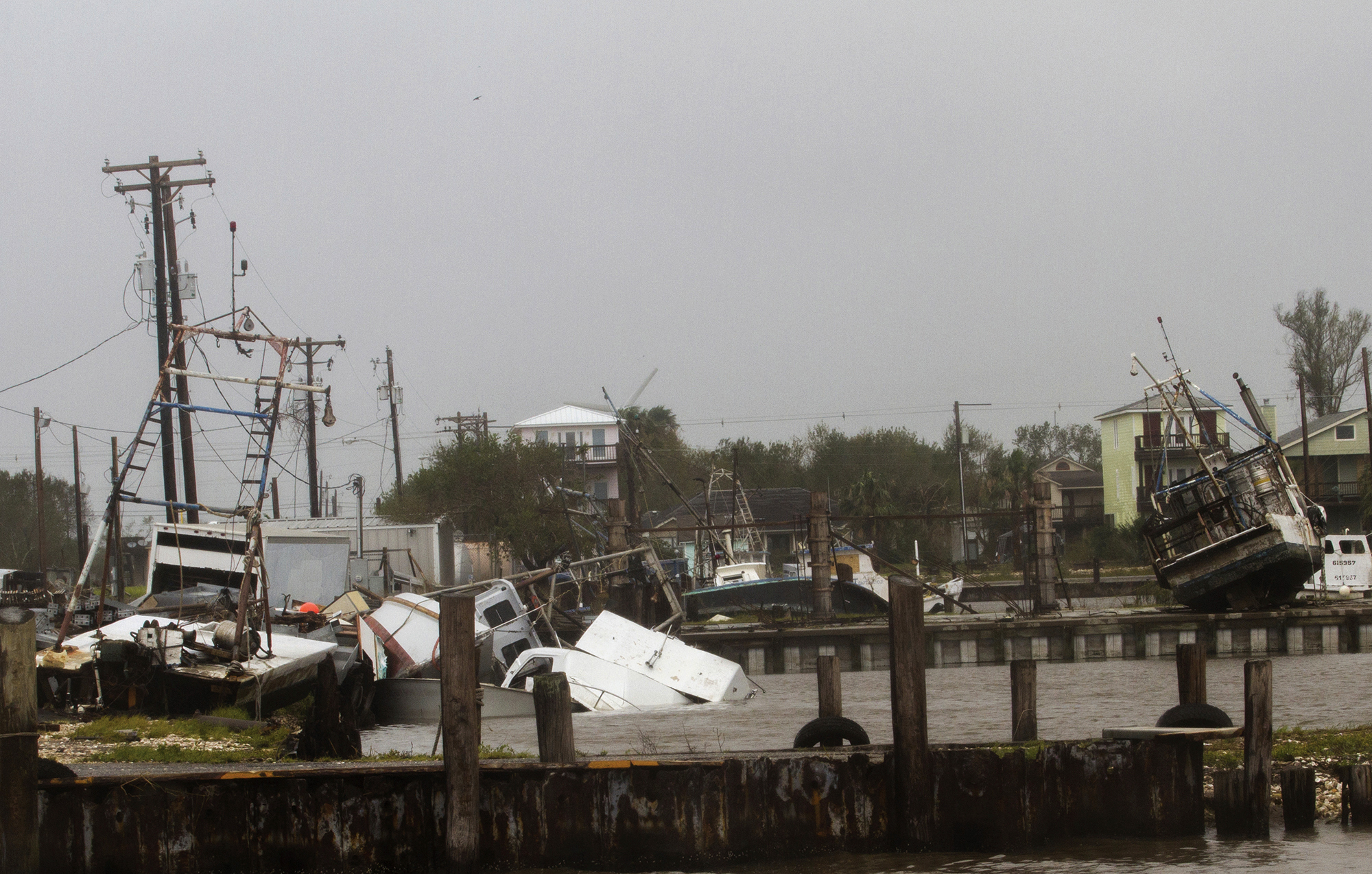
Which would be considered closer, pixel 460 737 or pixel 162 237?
pixel 460 737

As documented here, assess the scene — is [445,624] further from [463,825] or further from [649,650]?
[649,650]

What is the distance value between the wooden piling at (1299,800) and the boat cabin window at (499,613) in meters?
15.6

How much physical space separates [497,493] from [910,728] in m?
48.0

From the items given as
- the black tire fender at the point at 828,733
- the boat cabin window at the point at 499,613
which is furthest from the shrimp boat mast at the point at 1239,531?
the black tire fender at the point at 828,733

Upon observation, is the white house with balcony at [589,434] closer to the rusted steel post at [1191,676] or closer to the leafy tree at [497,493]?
the leafy tree at [497,493]

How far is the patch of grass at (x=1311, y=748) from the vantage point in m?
11.5

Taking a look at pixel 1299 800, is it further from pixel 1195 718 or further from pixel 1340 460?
pixel 1340 460

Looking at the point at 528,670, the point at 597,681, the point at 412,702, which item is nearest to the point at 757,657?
the point at 597,681

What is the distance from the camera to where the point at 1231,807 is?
33.3ft

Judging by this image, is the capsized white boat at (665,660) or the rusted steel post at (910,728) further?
the capsized white boat at (665,660)

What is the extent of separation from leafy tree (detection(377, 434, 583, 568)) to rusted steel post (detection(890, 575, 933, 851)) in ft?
146

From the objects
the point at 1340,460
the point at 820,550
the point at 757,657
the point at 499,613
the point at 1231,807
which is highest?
the point at 1340,460

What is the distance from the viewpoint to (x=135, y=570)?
2766 inches

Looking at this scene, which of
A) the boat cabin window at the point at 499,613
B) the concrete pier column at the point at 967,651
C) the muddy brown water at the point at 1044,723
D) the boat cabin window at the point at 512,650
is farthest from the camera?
the concrete pier column at the point at 967,651
